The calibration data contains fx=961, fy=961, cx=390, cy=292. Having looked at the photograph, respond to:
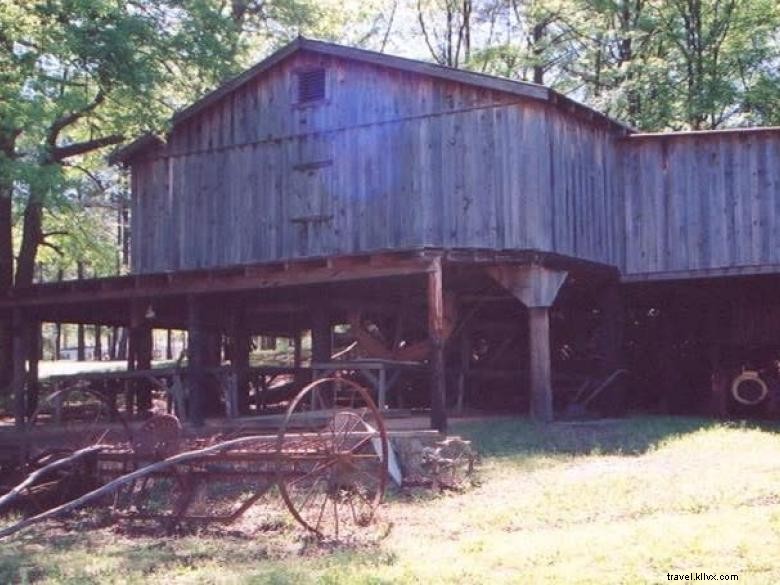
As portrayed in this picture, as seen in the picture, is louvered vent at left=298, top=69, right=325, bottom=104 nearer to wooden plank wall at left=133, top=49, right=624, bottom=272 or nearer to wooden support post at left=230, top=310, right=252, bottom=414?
wooden plank wall at left=133, top=49, right=624, bottom=272

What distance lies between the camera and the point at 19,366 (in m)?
19.1

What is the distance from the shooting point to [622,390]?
20.1 metres

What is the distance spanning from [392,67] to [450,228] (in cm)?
339

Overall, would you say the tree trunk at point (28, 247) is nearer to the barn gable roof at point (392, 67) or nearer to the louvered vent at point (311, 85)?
the barn gable roof at point (392, 67)

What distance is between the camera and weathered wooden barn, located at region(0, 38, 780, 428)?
17578 millimetres

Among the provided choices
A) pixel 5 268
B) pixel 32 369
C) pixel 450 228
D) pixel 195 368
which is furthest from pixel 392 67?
pixel 5 268

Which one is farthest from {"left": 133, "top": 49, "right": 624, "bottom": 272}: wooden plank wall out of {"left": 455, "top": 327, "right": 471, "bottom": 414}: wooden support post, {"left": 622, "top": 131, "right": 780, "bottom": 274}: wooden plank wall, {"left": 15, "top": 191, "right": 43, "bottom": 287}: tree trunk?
{"left": 15, "top": 191, "right": 43, "bottom": 287}: tree trunk

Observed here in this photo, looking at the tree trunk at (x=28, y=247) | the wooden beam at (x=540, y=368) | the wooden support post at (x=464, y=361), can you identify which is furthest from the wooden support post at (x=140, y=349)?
the wooden beam at (x=540, y=368)

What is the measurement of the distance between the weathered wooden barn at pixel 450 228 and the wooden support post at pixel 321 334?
0.03 metres

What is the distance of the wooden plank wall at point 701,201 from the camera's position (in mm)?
18906

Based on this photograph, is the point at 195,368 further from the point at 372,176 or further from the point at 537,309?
the point at 537,309

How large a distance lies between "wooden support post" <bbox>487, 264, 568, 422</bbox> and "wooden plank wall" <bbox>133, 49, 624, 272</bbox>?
1.94 feet

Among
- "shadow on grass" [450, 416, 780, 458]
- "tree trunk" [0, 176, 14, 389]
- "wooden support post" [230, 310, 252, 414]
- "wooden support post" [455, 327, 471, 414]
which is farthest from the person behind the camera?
"tree trunk" [0, 176, 14, 389]

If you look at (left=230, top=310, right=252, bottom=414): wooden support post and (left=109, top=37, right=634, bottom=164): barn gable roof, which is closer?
(left=109, top=37, right=634, bottom=164): barn gable roof
